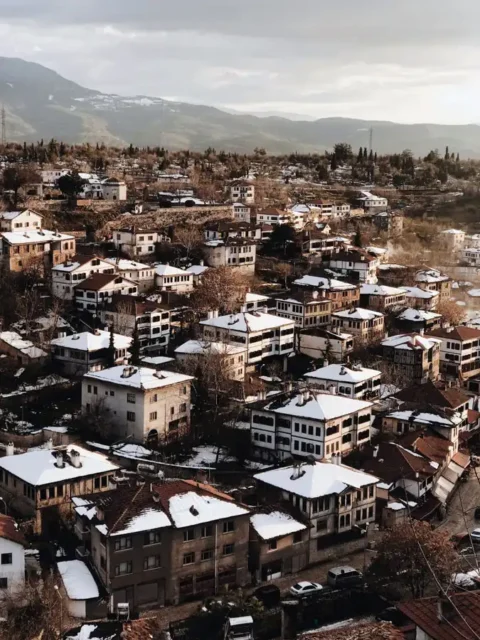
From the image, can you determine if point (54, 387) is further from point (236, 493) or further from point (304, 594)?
point (304, 594)

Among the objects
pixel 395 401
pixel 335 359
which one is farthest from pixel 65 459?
pixel 335 359

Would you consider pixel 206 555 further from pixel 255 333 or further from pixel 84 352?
pixel 255 333

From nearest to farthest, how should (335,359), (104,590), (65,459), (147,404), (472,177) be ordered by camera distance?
1. (104,590)
2. (65,459)
3. (147,404)
4. (335,359)
5. (472,177)

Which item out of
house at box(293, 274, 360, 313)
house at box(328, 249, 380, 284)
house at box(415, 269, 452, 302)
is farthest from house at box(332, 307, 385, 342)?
house at box(415, 269, 452, 302)

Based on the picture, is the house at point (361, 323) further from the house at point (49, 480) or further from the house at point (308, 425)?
the house at point (49, 480)

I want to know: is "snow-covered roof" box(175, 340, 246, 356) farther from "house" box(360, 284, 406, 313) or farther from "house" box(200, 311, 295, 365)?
"house" box(360, 284, 406, 313)
